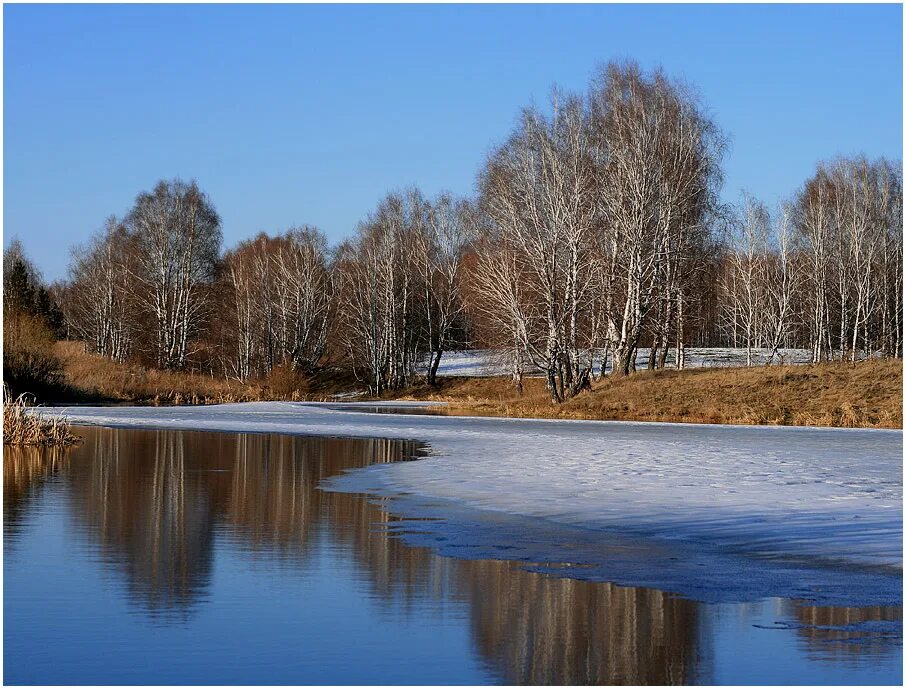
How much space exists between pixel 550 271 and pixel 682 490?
21575mm

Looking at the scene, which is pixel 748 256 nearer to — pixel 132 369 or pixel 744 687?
pixel 132 369

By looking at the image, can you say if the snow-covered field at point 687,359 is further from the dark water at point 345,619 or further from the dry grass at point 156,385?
the dark water at point 345,619

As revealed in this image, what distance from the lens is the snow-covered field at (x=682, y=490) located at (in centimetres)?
979

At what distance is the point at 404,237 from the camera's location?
59438 millimetres

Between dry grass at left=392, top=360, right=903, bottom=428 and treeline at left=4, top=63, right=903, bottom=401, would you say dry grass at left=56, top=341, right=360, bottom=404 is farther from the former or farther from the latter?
dry grass at left=392, top=360, right=903, bottom=428

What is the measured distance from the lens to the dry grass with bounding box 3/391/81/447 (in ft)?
70.4

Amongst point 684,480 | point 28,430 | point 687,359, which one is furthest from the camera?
point 687,359

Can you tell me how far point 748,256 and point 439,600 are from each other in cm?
5104

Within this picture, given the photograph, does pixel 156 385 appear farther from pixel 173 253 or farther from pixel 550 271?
pixel 550 271

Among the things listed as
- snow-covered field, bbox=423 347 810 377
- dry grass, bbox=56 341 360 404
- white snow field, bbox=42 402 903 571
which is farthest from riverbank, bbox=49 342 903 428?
snow-covered field, bbox=423 347 810 377

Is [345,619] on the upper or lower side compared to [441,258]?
lower

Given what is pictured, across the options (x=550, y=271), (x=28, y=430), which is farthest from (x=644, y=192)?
(x=28, y=430)

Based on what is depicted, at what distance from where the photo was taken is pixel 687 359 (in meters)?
59.4

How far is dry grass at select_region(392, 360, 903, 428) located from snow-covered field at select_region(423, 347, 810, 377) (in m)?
17.4
